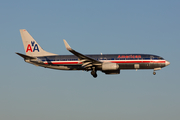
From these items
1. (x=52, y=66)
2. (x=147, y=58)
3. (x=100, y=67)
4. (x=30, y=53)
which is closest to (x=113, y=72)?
(x=100, y=67)

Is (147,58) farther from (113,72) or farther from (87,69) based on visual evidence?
(87,69)

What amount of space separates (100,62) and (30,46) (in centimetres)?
1640

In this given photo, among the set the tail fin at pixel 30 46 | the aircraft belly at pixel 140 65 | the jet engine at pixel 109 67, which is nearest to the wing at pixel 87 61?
the jet engine at pixel 109 67

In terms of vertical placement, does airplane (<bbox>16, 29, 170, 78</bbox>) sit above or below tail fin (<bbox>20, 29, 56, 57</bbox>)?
below

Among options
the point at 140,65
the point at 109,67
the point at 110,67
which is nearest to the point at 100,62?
the point at 109,67

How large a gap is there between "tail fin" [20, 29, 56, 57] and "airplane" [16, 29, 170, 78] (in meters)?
1.96

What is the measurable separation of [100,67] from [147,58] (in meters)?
9.08

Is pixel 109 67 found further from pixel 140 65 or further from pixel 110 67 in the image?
pixel 140 65

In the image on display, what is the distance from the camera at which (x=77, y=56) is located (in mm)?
55406

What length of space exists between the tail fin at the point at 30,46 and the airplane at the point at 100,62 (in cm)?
196

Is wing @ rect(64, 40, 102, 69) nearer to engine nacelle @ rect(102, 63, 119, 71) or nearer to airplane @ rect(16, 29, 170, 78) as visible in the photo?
airplane @ rect(16, 29, 170, 78)

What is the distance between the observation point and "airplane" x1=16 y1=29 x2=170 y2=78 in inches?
2181

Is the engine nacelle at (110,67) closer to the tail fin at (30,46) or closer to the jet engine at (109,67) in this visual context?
the jet engine at (109,67)

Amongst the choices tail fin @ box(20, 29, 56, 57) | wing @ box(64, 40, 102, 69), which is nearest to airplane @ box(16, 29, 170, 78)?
wing @ box(64, 40, 102, 69)
